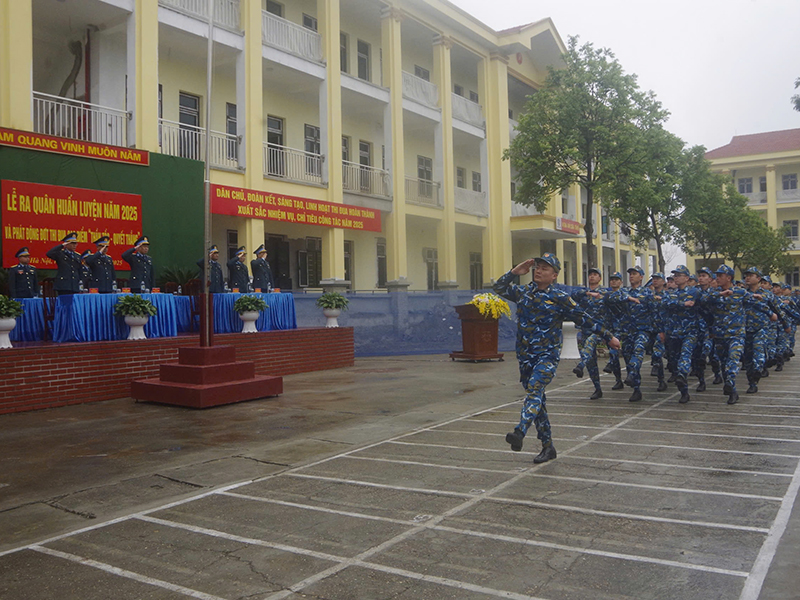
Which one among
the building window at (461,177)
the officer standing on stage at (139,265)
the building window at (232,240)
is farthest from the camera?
the building window at (461,177)

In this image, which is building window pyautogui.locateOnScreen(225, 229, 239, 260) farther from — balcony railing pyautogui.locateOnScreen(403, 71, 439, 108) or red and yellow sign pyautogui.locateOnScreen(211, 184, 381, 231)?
balcony railing pyautogui.locateOnScreen(403, 71, 439, 108)

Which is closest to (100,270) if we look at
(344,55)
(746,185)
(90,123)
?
(90,123)

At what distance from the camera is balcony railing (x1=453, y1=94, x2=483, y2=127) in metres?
27.5

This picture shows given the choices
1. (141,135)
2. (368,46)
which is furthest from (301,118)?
(141,135)

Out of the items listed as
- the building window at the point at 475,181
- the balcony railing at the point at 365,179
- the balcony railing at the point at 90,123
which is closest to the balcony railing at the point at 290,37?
the balcony railing at the point at 365,179

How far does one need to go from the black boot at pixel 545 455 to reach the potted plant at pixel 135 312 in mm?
7501

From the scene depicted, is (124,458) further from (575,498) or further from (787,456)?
(787,456)

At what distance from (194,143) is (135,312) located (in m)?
8.19

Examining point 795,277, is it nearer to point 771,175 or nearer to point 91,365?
point 771,175

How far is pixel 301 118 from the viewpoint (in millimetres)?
22469

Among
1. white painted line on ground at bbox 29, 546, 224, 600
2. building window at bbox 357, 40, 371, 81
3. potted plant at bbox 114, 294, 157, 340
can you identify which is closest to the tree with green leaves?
building window at bbox 357, 40, 371, 81

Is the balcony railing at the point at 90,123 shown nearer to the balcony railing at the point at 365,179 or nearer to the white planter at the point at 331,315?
the white planter at the point at 331,315

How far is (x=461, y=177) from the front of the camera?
31.2 metres

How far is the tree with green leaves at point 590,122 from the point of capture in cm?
1988
